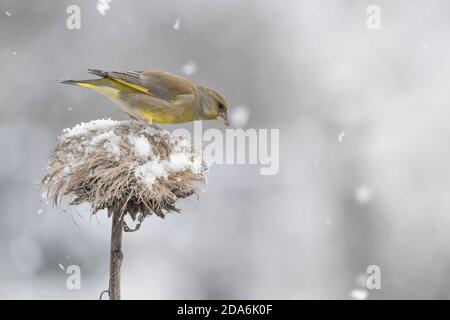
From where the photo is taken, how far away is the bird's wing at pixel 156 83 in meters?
6.08

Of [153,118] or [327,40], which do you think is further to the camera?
[327,40]

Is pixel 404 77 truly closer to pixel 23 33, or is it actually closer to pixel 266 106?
pixel 266 106

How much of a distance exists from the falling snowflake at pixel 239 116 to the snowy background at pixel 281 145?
0.12 metres

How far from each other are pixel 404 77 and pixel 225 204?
162 inches

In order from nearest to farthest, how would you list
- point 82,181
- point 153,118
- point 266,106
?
point 82,181
point 153,118
point 266,106

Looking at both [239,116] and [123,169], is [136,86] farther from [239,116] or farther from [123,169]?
[239,116]

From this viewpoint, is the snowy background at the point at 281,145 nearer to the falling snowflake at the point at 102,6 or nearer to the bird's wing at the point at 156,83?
the falling snowflake at the point at 102,6

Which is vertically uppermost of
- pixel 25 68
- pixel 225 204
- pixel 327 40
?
pixel 327 40

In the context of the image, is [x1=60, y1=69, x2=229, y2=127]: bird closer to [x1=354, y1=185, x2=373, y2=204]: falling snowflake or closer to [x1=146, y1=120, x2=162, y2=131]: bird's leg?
[x1=146, y1=120, x2=162, y2=131]: bird's leg

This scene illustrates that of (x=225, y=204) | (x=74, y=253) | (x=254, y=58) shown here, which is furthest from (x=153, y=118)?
(x=254, y=58)

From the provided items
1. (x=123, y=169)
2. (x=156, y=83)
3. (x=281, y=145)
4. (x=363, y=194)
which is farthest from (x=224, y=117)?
(x=363, y=194)

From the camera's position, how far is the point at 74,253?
10664mm

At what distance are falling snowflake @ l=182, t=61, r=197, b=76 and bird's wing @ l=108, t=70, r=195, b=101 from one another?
5.64 meters

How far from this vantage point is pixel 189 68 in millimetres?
12047
